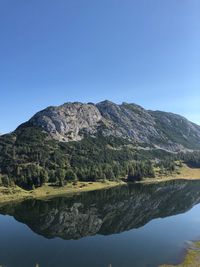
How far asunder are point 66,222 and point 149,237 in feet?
119

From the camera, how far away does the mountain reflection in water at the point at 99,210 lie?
10856 centimetres

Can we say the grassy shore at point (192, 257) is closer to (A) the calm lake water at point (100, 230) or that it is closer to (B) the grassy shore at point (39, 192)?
(A) the calm lake water at point (100, 230)

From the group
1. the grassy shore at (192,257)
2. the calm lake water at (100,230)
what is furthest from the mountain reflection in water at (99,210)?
the grassy shore at (192,257)

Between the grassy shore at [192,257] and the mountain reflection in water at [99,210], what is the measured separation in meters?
29.9

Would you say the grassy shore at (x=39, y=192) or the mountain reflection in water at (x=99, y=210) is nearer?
the mountain reflection in water at (x=99, y=210)

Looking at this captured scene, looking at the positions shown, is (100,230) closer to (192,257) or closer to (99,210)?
(99,210)

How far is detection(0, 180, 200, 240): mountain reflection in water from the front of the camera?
109 metres

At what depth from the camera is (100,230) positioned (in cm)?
10462

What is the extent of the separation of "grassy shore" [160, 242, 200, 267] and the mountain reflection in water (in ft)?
98.1

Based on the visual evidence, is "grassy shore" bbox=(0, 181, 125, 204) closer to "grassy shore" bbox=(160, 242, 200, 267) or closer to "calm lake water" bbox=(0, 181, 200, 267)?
"calm lake water" bbox=(0, 181, 200, 267)

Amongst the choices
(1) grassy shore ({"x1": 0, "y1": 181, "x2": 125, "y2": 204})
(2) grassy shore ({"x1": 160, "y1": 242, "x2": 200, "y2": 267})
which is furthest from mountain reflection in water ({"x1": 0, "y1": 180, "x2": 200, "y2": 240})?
(2) grassy shore ({"x1": 160, "y1": 242, "x2": 200, "y2": 267})

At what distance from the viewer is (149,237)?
92812 mm

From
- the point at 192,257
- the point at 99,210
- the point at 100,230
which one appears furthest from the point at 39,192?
the point at 192,257

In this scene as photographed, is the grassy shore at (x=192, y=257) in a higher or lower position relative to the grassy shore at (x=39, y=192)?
lower
